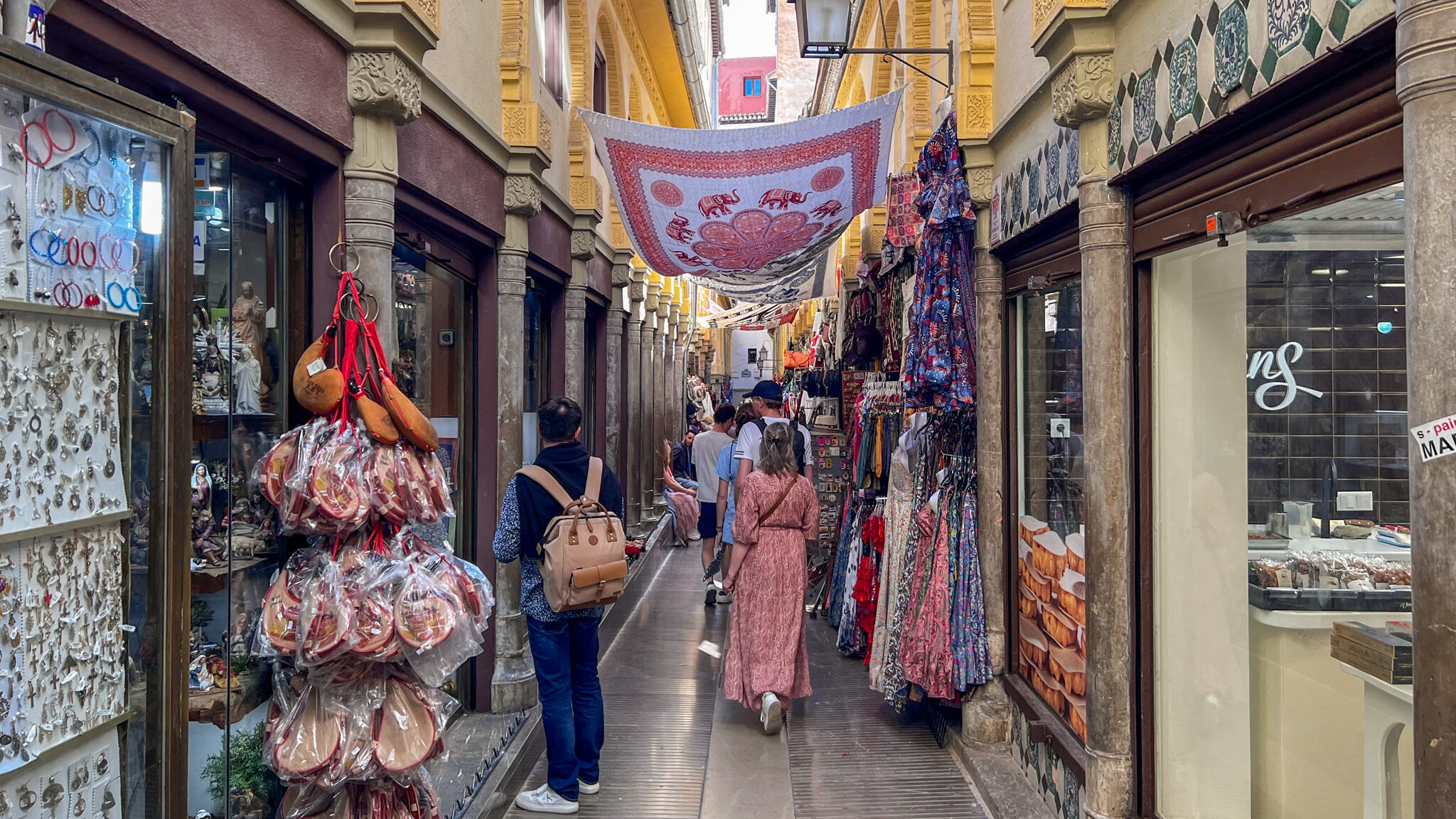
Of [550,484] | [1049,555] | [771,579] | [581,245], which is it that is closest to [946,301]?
[1049,555]

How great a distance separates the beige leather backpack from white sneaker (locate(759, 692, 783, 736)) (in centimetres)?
174

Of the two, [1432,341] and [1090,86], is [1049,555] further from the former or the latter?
[1432,341]

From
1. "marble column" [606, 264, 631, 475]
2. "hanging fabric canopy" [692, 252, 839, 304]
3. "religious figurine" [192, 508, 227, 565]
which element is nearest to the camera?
"religious figurine" [192, 508, 227, 565]

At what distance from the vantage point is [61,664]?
206 cm

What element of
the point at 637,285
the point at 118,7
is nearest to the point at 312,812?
the point at 118,7

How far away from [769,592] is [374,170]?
11.1 feet

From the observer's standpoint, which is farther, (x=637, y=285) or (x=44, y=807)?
(x=637, y=285)

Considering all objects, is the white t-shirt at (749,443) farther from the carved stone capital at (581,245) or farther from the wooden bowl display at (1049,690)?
the wooden bowl display at (1049,690)

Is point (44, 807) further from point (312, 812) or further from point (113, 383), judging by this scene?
point (312, 812)

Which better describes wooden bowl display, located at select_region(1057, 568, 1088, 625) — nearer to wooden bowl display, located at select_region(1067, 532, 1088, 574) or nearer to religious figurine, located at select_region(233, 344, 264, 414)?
wooden bowl display, located at select_region(1067, 532, 1088, 574)

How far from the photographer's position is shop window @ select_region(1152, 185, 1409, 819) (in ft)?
8.32

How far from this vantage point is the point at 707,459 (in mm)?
10023

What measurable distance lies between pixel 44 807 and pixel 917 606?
4.42 meters

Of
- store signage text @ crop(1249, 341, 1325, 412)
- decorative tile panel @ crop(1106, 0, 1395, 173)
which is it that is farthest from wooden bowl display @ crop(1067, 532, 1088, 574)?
decorative tile panel @ crop(1106, 0, 1395, 173)
